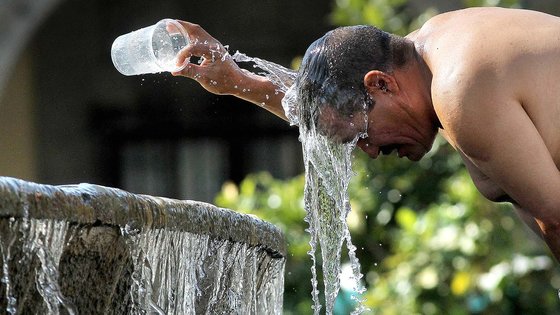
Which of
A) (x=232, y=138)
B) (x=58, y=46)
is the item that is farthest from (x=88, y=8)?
(x=232, y=138)

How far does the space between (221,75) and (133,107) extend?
7.87 metres

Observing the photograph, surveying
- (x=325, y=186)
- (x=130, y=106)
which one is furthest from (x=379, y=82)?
(x=130, y=106)

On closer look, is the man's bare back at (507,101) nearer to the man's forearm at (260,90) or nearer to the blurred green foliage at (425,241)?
the man's forearm at (260,90)

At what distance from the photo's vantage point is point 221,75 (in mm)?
3982

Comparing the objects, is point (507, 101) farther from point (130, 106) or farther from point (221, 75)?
point (130, 106)

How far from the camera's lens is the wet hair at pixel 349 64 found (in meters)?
3.34

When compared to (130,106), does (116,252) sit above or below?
below

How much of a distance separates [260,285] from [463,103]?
0.91 metres

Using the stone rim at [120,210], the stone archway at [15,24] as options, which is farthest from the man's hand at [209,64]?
the stone archway at [15,24]

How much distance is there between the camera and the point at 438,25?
3379 millimetres

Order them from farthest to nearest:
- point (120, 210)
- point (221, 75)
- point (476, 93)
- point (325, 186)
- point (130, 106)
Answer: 1. point (130, 106)
2. point (221, 75)
3. point (325, 186)
4. point (476, 93)
5. point (120, 210)

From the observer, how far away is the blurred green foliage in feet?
→ 21.1

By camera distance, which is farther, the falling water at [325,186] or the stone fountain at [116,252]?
the falling water at [325,186]

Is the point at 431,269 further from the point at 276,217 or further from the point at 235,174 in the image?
the point at 235,174
